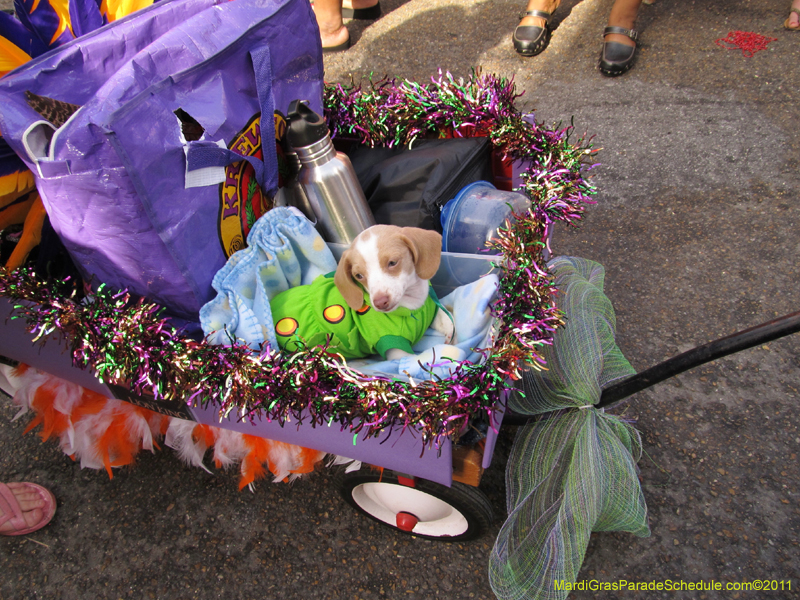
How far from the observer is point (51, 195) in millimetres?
1017

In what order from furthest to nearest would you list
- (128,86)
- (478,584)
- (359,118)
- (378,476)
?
(359,118)
(478,584)
(378,476)
(128,86)

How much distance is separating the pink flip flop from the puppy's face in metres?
1.24

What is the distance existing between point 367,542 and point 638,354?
3.68 ft

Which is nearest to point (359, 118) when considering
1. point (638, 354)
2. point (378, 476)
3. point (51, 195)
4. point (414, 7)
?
point (51, 195)

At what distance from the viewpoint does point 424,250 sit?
1.18 metres

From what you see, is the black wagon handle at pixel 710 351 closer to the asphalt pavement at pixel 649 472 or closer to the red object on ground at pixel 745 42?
the asphalt pavement at pixel 649 472

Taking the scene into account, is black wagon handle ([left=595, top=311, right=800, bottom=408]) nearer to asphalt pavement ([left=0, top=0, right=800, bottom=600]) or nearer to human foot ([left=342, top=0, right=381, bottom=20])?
asphalt pavement ([left=0, top=0, right=800, bottom=600])

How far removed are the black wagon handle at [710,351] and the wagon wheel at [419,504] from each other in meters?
0.40

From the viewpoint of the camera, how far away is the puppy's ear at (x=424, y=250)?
1176 millimetres

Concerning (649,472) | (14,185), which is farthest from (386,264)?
(649,472)

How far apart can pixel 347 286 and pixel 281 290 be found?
0.98 feet

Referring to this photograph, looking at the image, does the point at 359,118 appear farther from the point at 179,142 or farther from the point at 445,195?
the point at 179,142

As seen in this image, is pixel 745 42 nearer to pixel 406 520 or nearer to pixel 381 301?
pixel 381 301

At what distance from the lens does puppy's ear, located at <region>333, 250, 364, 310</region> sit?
47.3 inches
